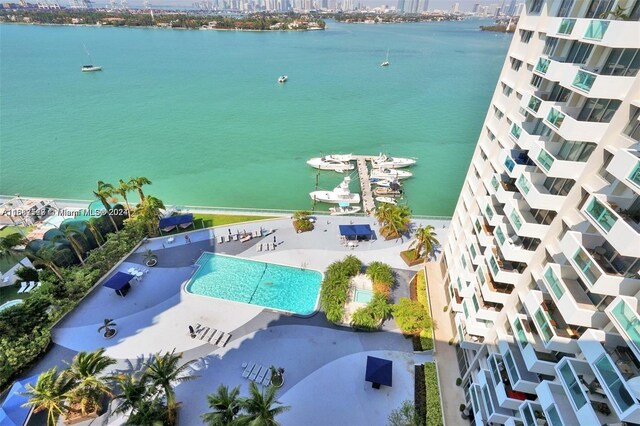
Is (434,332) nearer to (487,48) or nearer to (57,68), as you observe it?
(57,68)

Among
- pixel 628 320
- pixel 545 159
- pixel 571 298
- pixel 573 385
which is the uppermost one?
pixel 545 159

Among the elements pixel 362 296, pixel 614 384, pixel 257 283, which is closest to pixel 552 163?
pixel 614 384

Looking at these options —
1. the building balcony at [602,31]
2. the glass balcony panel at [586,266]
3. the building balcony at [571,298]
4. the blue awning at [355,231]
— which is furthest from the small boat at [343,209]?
the glass balcony panel at [586,266]

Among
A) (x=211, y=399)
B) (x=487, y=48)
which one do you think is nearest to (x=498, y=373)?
(x=211, y=399)

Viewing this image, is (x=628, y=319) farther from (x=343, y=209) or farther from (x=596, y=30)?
(x=343, y=209)

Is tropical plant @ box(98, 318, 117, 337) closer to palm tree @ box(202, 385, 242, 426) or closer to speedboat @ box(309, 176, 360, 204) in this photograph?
palm tree @ box(202, 385, 242, 426)

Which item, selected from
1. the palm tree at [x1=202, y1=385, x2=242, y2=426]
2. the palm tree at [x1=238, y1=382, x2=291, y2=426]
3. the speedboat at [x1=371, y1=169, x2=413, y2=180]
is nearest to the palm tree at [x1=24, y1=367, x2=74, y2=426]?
the palm tree at [x1=202, y1=385, x2=242, y2=426]

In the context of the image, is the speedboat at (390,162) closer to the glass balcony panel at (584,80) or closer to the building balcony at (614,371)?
the glass balcony panel at (584,80)
